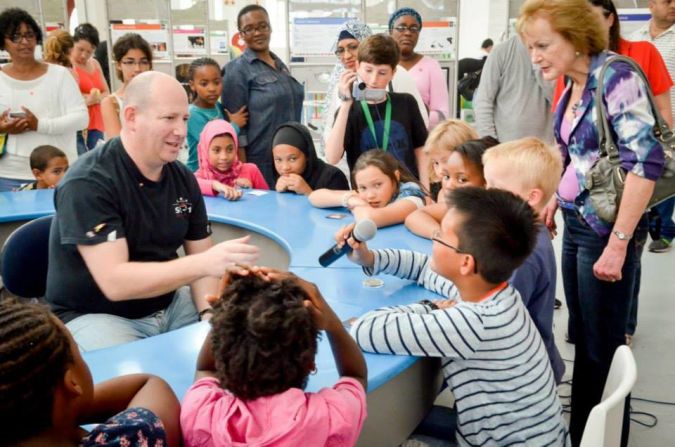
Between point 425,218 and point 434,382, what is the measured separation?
0.83m

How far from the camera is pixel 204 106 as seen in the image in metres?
3.68

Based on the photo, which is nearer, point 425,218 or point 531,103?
point 425,218

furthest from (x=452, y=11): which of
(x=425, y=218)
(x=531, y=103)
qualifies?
(x=425, y=218)

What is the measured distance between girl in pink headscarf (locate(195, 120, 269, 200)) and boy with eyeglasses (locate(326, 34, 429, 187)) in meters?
0.60

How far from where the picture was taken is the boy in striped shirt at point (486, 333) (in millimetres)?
1357

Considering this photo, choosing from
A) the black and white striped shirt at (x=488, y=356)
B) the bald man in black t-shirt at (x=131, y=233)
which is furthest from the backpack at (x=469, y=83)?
the black and white striped shirt at (x=488, y=356)

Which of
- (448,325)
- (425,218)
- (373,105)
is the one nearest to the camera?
(448,325)

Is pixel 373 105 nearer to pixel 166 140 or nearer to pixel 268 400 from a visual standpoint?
pixel 166 140

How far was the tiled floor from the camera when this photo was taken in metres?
2.32

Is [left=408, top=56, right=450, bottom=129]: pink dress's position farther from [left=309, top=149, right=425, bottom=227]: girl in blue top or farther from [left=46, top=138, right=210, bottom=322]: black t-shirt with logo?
[left=46, top=138, right=210, bottom=322]: black t-shirt with logo

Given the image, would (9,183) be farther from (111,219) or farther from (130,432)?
(130,432)

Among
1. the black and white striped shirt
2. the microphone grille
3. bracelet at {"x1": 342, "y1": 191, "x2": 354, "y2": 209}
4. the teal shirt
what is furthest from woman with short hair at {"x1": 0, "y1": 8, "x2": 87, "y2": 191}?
the black and white striped shirt

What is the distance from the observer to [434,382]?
63.3 inches

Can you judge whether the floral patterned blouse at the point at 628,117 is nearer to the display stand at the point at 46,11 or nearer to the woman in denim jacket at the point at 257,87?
the woman in denim jacket at the point at 257,87
